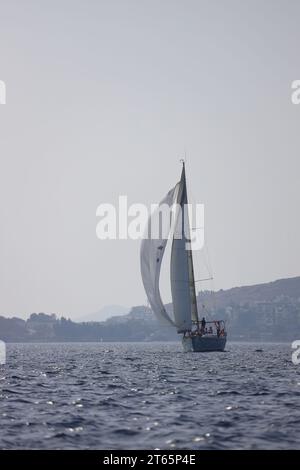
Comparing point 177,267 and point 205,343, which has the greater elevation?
point 177,267

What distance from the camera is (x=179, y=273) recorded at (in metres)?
84.7

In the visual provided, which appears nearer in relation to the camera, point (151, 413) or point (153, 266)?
point (151, 413)

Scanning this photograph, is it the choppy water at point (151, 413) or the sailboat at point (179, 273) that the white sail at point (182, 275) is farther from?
the choppy water at point (151, 413)

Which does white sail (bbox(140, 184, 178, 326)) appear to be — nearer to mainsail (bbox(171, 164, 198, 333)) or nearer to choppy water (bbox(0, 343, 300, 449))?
mainsail (bbox(171, 164, 198, 333))

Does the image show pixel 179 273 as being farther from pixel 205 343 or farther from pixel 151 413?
pixel 151 413

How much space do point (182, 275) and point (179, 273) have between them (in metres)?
0.48

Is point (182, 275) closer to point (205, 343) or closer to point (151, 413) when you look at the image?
point (205, 343)

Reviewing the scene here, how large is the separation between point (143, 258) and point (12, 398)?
4665 cm

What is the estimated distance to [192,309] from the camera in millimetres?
88250

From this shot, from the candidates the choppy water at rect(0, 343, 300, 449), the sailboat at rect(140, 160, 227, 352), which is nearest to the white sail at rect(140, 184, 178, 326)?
the sailboat at rect(140, 160, 227, 352)

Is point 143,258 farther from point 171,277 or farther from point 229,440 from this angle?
point 229,440

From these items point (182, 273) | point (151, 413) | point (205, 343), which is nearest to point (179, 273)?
point (182, 273)

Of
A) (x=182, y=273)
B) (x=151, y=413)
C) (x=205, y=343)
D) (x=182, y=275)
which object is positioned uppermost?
(x=182, y=273)
